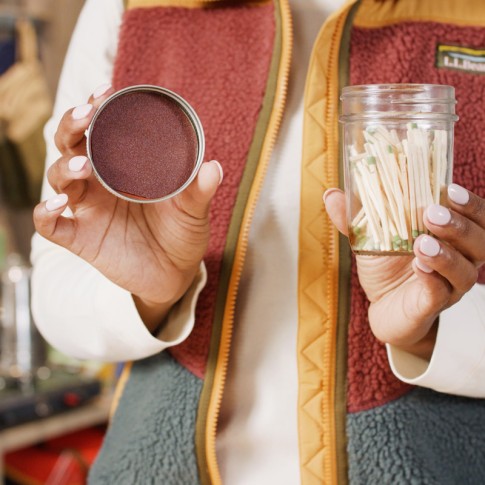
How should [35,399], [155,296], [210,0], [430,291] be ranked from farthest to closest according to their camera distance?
[35,399]
[210,0]
[155,296]
[430,291]

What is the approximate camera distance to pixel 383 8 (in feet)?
2.67

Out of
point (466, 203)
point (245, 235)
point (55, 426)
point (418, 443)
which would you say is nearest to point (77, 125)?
point (245, 235)

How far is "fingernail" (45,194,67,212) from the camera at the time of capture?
2.08 ft

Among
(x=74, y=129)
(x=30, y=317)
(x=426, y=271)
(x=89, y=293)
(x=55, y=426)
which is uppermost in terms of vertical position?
(x=74, y=129)

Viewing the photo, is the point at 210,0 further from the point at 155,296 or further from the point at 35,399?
the point at 35,399

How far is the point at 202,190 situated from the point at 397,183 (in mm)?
168

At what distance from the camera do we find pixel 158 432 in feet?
2.66

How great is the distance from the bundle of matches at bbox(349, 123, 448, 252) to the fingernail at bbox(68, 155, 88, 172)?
240mm

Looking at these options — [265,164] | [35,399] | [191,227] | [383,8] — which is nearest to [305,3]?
[383,8]

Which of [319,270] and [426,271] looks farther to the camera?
[319,270]

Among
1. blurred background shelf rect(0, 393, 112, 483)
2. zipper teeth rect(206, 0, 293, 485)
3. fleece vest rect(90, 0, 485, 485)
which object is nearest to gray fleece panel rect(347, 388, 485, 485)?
fleece vest rect(90, 0, 485, 485)

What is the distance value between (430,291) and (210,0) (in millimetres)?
436

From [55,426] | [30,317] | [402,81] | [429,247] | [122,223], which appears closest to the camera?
[429,247]

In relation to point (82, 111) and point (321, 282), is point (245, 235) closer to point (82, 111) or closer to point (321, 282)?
point (321, 282)
